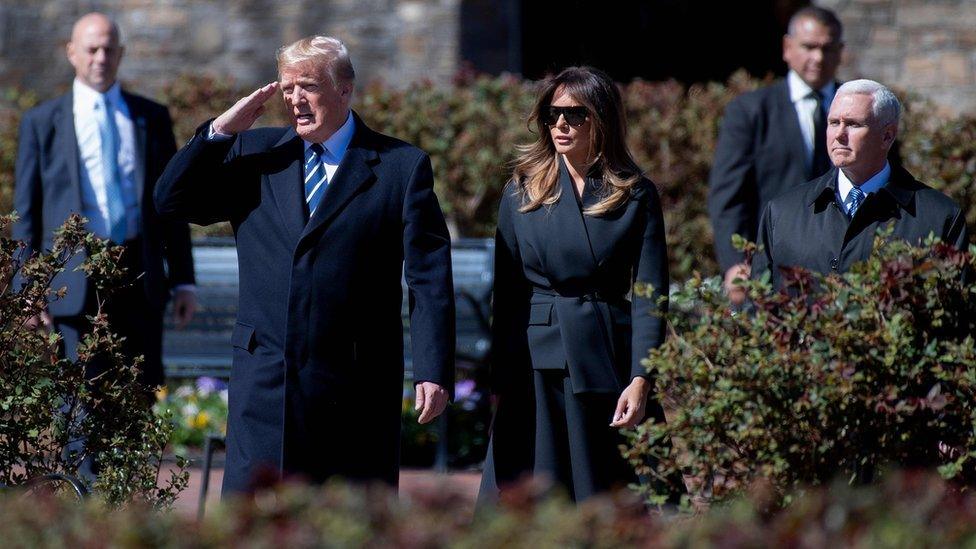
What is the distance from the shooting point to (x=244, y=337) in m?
4.60

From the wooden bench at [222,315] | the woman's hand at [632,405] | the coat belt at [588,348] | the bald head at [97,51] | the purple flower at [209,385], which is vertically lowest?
the purple flower at [209,385]

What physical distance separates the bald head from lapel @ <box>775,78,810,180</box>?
9.57 feet

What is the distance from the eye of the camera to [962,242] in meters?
4.64

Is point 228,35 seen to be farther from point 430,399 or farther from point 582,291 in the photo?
point 430,399

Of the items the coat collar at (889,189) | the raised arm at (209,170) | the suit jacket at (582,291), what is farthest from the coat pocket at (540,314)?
the raised arm at (209,170)

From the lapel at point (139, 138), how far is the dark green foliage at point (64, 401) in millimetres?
1918

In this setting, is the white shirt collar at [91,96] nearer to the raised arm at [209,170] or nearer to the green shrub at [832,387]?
the raised arm at [209,170]

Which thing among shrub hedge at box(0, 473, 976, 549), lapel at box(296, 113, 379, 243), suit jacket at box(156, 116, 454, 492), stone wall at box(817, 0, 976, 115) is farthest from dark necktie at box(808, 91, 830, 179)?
stone wall at box(817, 0, 976, 115)

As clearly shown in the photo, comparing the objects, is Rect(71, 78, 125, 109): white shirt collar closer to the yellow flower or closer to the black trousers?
the yellow flower

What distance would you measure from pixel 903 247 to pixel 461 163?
6.32 m

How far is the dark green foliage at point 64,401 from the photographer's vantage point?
441cm

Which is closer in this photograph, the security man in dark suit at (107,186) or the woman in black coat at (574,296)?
the woman in black coat at (574,296)

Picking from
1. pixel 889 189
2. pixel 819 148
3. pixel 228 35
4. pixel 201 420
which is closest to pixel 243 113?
pixel 889 189

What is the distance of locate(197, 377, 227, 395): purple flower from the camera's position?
867 cm
